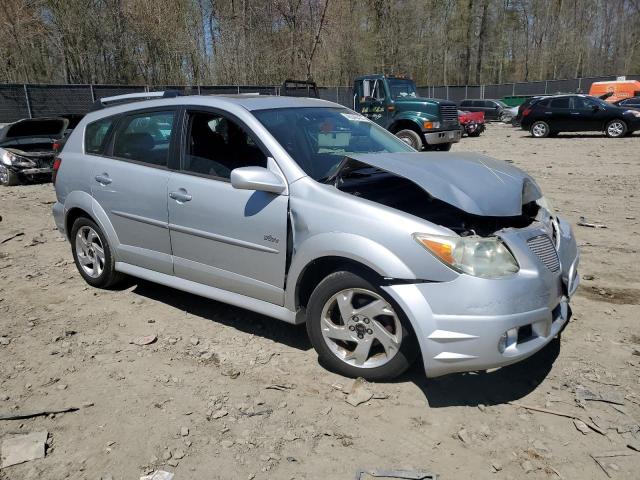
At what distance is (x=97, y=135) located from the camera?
191 inches

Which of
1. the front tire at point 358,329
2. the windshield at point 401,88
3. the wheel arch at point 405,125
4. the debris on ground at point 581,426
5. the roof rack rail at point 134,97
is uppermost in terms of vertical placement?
the windshield at point 401,88

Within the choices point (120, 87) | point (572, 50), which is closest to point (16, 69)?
point (120, 87)

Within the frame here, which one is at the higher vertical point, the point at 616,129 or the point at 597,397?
the point at 616,129

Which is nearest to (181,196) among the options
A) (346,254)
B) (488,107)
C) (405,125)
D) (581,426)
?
(346,254)

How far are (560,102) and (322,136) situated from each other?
19.9m

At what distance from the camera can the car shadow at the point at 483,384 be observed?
3148 millimetres

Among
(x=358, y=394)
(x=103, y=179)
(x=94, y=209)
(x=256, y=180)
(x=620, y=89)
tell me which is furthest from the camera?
(x=620, y=89)

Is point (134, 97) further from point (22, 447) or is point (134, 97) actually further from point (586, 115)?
point (586, 115)

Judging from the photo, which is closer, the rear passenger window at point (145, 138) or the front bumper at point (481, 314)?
the front bumper at point (481, 314)

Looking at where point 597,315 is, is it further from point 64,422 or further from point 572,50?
point 572,50

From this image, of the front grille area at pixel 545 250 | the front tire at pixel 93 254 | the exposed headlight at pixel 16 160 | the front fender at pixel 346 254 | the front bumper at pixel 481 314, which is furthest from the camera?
the exposed headlight at pixel 16 160

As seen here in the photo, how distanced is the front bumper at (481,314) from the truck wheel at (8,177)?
11.1m

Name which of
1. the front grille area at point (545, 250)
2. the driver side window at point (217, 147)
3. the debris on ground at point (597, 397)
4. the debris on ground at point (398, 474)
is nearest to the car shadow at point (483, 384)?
the debris on ground at point (597, 397)

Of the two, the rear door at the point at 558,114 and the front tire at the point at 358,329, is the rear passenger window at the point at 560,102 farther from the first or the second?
the front tire at the point at 358,329
